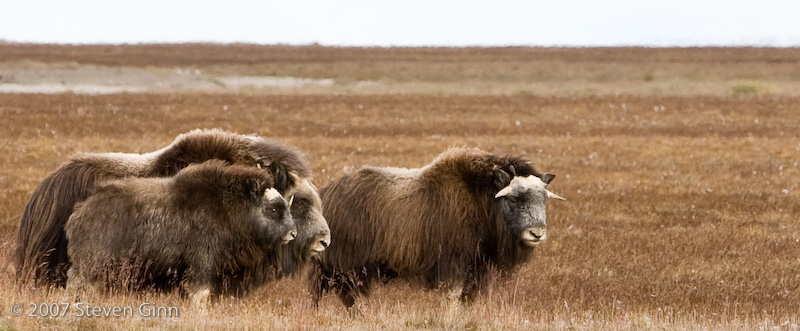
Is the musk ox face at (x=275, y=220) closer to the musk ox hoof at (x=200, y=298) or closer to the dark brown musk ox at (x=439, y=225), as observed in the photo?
the musk ox hoof at (x=200, y=298)

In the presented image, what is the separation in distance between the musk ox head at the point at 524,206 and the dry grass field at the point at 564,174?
552 millimetres

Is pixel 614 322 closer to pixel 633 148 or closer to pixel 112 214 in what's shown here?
pixel 112 214

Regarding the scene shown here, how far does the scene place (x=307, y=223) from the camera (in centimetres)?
761

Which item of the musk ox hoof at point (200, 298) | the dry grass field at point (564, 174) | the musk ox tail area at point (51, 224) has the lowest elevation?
the dry grass field at point (564, 174)

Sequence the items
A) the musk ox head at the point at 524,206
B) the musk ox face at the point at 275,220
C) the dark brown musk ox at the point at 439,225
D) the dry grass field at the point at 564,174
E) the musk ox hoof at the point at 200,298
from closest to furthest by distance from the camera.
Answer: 1. the musk ox hoof at the point at 200,298
2. the musk ox face at the point at 275,220
3. the dry grass field at the point at 564,174
4. the musk ox head at the point at 524,206
5. the dark brown musk ox at the point at 439,225

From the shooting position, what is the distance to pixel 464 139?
25.7m

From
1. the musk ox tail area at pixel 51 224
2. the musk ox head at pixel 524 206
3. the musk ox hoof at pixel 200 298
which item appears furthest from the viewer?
the musk ox head at pixel 524 206

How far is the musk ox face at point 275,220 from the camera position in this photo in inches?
285

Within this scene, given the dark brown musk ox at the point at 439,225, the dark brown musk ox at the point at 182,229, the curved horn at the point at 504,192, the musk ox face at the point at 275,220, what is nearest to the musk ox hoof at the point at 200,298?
the dark brown musk ox at the point at 182,229

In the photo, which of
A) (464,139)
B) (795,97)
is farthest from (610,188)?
(795,97)

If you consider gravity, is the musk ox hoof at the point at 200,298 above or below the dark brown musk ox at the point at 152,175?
below

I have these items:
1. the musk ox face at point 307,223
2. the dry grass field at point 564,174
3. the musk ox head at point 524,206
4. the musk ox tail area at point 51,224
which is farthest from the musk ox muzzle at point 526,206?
the musk ox tail area at point 51,224

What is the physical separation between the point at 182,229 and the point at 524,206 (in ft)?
9.17

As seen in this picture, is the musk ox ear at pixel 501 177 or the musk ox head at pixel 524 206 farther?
the musk ox ear at pixel 501 177
